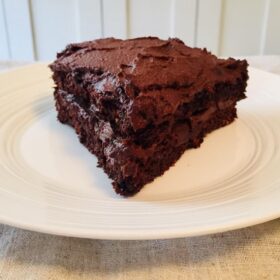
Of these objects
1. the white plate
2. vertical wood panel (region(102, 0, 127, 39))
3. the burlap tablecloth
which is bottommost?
the burlap tablecloth

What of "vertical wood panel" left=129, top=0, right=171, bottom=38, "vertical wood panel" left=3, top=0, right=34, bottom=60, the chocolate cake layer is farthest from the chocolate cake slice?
"vertical wood panel" left=3, top=0, right=34, bottom=60

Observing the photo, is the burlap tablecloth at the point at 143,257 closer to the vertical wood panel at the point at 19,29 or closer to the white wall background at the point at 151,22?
the white wall background at the point at 151,22


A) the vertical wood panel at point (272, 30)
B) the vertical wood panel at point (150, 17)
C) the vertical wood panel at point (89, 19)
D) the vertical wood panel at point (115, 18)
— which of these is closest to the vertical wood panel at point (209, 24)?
the vertical wood panel at point (150, 17)

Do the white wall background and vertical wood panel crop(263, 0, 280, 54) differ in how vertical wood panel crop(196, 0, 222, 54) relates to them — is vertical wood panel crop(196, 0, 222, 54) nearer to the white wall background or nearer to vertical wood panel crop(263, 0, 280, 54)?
the white wall background

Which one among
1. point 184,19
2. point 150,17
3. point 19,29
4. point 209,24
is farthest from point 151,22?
point 19,29

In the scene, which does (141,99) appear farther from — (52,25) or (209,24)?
(52,25)

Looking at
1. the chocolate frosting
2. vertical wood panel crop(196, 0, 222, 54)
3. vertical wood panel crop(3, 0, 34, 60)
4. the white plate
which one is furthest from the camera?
vertical wood panel crop(3, 0, 34, 60)
